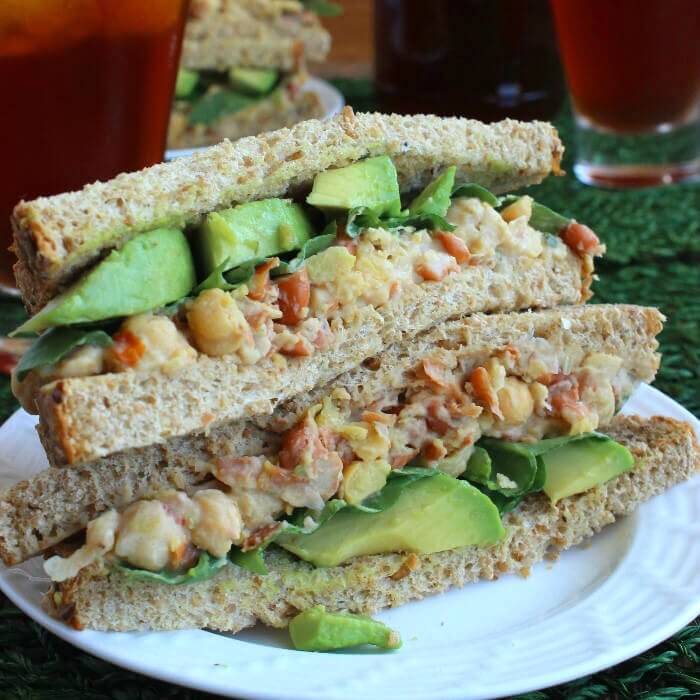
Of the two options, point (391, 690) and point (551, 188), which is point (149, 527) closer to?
point (391, 690)

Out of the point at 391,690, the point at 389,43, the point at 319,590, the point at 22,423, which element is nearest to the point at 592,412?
the point at 319,590

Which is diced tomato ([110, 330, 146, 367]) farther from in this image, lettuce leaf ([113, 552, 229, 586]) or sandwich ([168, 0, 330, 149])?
sandwich ([168, 0, 330, 149])

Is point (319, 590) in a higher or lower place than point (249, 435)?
lower

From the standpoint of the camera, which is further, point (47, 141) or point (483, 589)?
point (47, 141)

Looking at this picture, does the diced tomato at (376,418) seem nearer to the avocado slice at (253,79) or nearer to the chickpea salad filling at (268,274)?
the chickpea salad filling at (268,274)

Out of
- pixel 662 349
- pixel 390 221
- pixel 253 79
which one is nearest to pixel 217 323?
pixel 390 221

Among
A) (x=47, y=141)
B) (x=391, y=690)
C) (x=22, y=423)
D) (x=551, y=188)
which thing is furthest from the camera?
(x=551, y=188)

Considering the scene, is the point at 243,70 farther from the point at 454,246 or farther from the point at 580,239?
the point at 454,246

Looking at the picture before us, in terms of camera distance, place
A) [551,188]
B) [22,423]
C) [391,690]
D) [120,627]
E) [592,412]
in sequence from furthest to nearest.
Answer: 1. [551,188]
2. [22,423]
3. [592,412]
4. [120,627]
5. [391,690]
